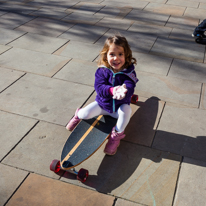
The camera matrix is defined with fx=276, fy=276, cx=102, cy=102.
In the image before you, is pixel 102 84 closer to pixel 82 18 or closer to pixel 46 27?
pixel 46 27

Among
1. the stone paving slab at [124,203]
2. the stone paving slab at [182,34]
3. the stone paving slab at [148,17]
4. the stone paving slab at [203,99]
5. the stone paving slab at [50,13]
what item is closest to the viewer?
the stone paving slab at [124,203]

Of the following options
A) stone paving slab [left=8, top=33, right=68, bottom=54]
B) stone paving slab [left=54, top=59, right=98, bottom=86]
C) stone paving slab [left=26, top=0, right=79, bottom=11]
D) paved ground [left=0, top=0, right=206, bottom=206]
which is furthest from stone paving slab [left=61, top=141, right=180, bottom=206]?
stone paving slab [left=26, top=0, right=79, bottom=11]

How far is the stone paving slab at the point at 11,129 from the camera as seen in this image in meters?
3.22

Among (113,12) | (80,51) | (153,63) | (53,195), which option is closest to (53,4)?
(113,12)

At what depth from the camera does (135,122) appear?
11.9 feet

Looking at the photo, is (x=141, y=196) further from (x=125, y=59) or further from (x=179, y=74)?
(x=179, y=74)

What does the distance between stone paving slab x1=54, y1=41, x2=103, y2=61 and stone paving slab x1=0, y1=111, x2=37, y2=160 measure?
1874 mm

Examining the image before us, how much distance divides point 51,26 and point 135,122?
375cm

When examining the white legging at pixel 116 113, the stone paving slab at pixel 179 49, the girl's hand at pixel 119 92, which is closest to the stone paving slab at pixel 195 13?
the stone paving slab at pixel 179 49

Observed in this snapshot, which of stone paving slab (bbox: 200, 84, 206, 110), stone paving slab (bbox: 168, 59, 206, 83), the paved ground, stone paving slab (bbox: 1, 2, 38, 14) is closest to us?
the paved ground

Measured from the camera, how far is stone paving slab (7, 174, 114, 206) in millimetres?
2609

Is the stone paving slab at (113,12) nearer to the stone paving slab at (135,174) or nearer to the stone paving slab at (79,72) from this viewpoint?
the stone paving slab at (79,72)

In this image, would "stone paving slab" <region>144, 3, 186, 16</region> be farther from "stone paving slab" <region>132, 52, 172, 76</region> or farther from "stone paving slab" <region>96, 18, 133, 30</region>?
"stone paving slab" <region>132, 52, 172, 76</region>

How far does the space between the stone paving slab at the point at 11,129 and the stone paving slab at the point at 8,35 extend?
246cm
